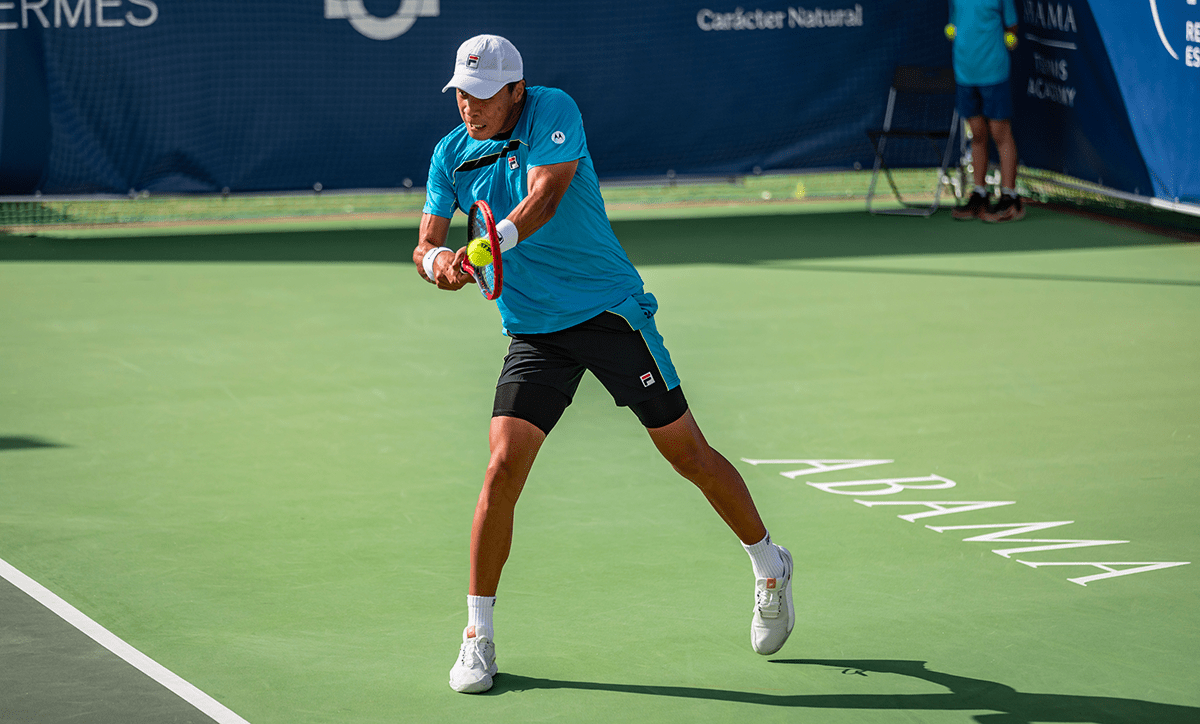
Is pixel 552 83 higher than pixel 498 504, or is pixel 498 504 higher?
pixel 552 83

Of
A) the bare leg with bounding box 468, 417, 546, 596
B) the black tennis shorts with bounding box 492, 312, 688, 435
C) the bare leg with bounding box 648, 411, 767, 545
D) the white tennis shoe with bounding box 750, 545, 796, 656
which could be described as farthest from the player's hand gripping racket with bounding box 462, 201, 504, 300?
the white tennis shoe with bounding box 750, 545, 796, 656

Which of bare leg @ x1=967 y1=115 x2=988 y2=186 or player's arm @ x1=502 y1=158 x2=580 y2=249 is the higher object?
bare leg @ x1=967 y1=115 x2=988 y2=186

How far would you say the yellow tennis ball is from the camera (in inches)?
179

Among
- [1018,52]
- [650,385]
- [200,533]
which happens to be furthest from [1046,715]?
[1018,52]

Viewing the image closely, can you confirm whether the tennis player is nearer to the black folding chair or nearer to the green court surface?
the green court surface

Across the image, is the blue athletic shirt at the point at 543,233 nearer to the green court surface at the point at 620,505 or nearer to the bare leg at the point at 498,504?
the bare leg at the point at 498,504

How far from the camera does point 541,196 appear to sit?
484 cm

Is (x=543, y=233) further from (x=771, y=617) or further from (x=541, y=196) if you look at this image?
(x=771, y=617)

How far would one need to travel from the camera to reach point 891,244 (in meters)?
14.5

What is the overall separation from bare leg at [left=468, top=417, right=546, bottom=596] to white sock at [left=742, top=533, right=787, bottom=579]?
80cm

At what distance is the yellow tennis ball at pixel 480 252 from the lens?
4.55m

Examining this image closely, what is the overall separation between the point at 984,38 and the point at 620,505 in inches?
396

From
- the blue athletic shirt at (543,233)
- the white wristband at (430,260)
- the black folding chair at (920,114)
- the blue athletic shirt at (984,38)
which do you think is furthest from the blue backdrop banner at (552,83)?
the white wristband at (430,260)

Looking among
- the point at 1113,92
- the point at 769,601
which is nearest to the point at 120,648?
the point at 769,601
